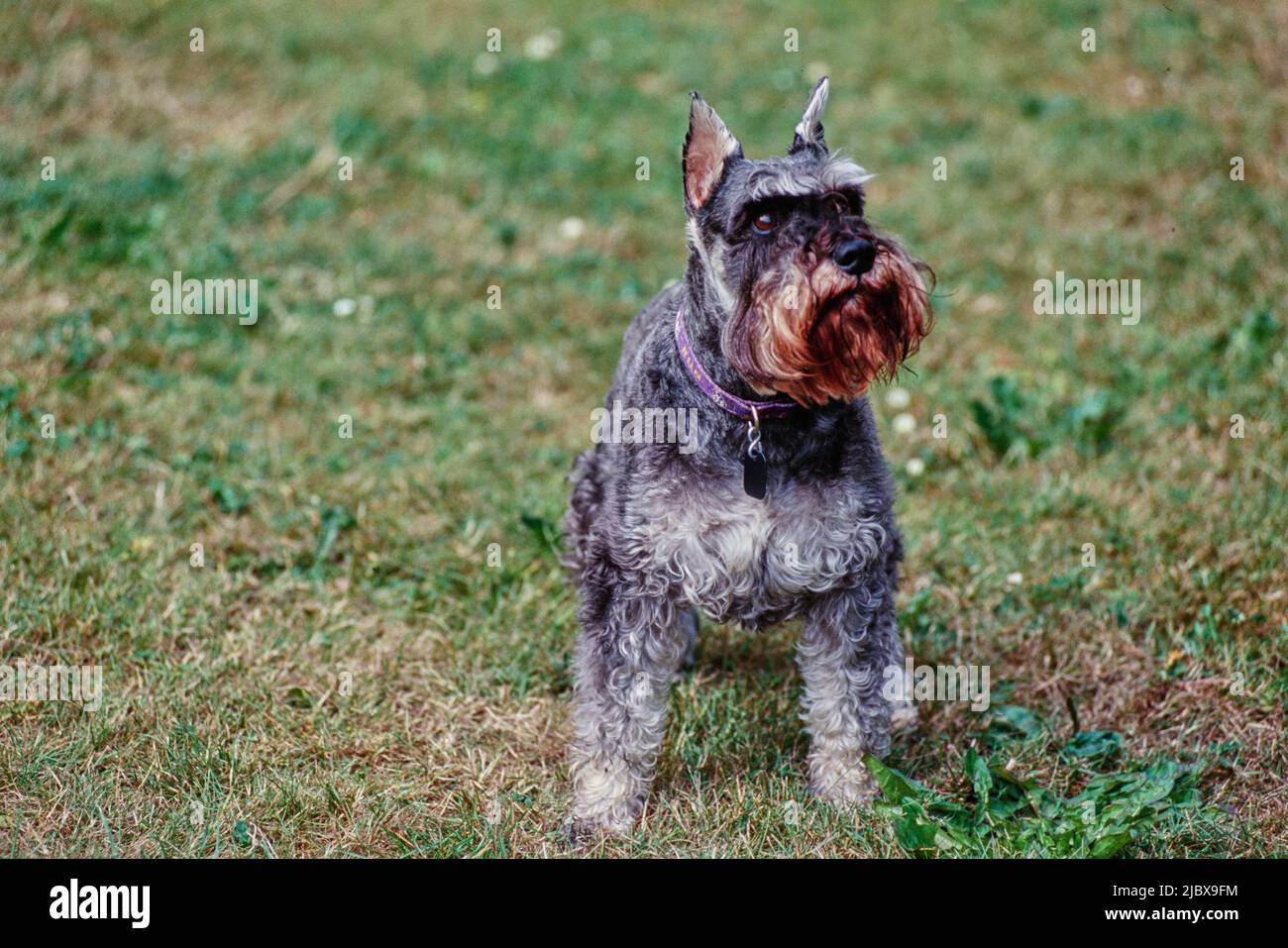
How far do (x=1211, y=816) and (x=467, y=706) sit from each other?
293 cm

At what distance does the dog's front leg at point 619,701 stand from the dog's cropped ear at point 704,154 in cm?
146

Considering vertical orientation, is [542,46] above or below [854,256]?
above

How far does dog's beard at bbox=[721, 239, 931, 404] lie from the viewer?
4344mm

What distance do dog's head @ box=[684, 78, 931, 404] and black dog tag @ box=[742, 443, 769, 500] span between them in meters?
0.26

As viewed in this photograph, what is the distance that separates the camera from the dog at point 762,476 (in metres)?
4.43

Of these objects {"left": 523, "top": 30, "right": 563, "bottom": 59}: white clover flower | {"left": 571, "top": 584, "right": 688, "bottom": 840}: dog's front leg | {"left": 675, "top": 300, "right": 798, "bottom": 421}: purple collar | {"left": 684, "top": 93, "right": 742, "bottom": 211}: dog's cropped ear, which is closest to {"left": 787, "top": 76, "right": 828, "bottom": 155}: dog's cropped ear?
{"left": 684, "top": 93, "right": 742, "bottom": 211}: dog's cropped ear

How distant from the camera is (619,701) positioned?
16.4ft

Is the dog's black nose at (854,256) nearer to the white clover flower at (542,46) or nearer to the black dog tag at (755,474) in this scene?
the black dog tag at (755,474)

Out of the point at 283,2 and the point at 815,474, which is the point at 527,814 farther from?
the point at 283,2
